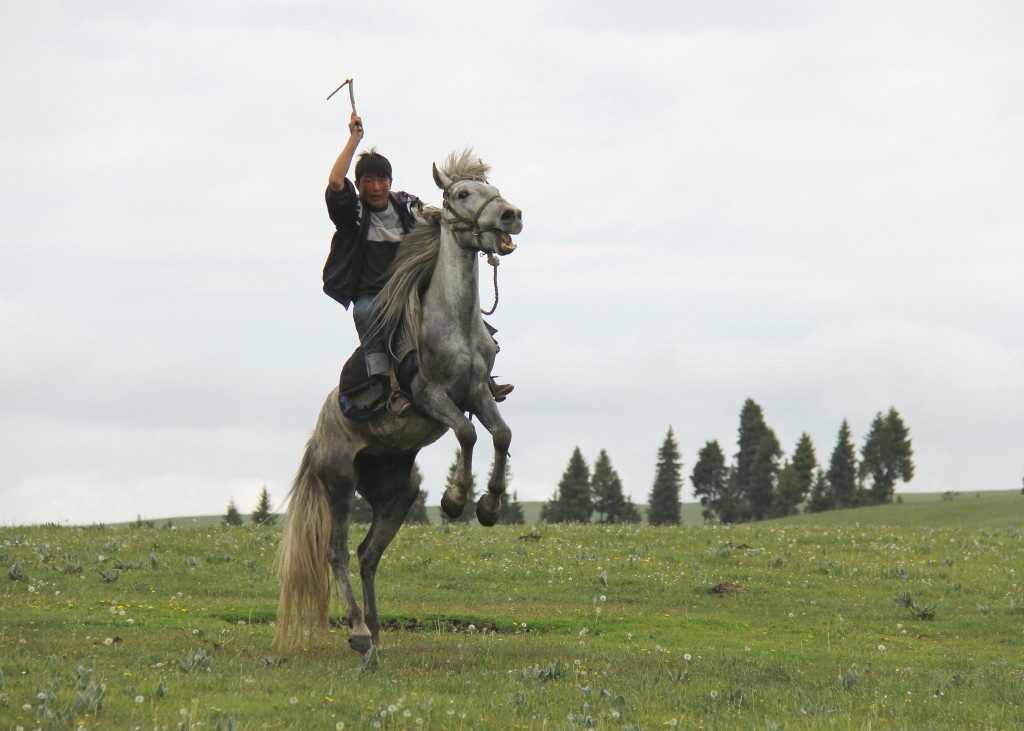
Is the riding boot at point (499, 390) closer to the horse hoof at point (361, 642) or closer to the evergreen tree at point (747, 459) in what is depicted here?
the horse hoof at point (361, 642)

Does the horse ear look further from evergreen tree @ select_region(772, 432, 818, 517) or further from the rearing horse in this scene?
evergreen tree @ select_region(772, 432, 818, 517)

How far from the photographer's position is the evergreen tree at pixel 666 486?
11006cm

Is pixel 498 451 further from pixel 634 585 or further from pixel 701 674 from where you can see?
pixel 634 585

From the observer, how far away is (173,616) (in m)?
16.3

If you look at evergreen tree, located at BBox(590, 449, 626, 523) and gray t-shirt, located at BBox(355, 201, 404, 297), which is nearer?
gray t-shirt, located at BBox(355, 201, 404, 297)

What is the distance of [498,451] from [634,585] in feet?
35.7

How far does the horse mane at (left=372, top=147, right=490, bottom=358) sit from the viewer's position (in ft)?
37.9

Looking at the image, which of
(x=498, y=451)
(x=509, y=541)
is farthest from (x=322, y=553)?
(x=509, y=541)

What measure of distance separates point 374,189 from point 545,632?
7567 mm

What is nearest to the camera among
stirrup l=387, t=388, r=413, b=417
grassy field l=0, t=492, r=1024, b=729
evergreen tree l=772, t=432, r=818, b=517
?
grassy field l=0, t=492, r=1024, b=729

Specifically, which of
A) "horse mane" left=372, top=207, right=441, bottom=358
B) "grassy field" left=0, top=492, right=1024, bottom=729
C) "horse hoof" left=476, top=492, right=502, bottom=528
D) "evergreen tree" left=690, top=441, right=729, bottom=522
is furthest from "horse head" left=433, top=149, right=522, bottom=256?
"evergreen tree" left=690, top=441, right=729, bottom=522

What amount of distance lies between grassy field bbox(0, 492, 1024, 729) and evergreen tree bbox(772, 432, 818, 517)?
8115 cm

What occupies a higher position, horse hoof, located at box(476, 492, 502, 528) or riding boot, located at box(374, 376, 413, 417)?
riding boot, located at box(374, 376, 413, 417)

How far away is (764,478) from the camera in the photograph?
11262 centimetres
